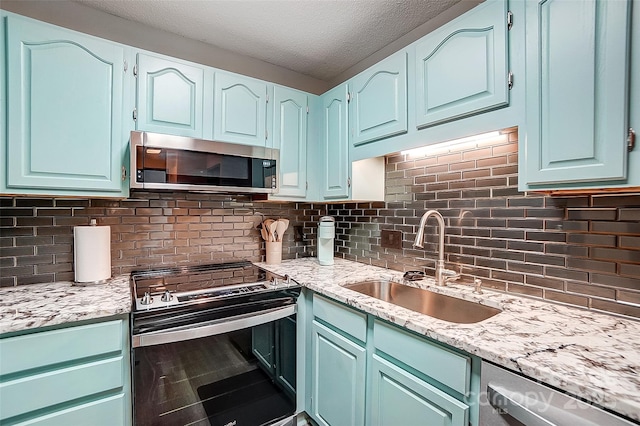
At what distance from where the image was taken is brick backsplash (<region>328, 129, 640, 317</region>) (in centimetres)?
112

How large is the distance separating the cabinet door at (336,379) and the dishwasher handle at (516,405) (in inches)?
23.5

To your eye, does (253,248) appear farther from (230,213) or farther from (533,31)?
(533,31)

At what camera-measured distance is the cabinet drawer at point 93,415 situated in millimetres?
1147

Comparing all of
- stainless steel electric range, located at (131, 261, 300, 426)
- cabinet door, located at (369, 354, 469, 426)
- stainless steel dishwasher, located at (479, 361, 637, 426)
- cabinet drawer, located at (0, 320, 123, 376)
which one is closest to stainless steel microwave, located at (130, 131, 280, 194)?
stainless steel electric range, located at (131, 261, 300, 426)

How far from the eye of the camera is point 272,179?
6.40ft

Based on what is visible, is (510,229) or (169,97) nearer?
(510,229)

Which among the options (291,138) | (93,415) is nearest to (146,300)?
(93,415)

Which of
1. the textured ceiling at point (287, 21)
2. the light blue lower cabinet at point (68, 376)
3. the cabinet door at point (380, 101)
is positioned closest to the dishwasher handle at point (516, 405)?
the cabinet door at point (380, 101)

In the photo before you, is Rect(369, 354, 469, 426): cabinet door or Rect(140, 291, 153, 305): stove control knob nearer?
Rect(369, 354, 469, 426): cabinet door

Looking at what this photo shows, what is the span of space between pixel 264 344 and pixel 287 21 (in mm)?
1941

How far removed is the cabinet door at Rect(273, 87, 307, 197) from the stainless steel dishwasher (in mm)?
1585

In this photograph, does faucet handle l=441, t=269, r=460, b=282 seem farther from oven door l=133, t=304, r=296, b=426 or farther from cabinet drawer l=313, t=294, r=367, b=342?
oven door l=133, t=304, r=296, b=426

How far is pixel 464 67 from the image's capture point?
4.25 feet

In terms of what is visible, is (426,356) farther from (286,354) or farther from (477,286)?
(286,354)
